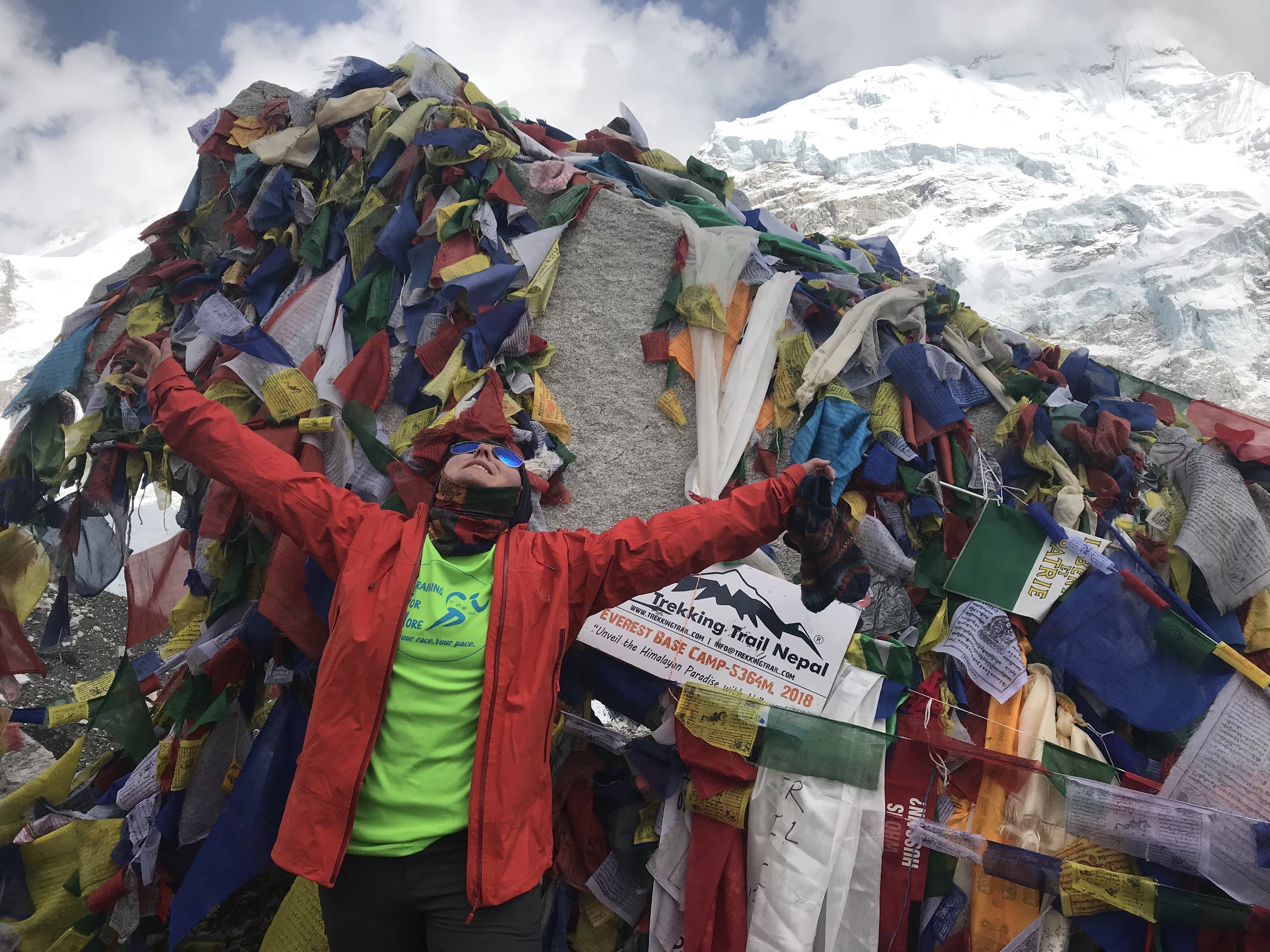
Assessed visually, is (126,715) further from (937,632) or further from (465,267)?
(937,632)

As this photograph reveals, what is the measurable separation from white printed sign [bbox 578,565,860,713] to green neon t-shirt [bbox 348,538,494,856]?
45.2 inches

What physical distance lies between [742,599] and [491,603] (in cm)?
149

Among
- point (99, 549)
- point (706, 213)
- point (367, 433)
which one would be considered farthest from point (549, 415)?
point (99, 549)

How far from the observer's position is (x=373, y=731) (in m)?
2.12

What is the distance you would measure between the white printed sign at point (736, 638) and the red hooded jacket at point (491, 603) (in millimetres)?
982

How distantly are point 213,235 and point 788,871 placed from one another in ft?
16.2

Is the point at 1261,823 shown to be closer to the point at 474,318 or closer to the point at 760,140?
the point at 474,318

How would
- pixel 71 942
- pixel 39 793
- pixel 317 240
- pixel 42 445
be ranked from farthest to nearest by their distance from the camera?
pixel 42 445, pixel 317 240, pixel 39 793, pixel 71 942

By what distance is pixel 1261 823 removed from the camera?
257cm

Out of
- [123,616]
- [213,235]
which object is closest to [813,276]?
[213,235]

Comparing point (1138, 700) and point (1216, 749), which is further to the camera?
point (1138, 700)

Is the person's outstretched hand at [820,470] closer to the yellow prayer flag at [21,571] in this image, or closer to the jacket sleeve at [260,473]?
the jacket sleeve at [260,473]

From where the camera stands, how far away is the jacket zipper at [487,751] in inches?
78.5

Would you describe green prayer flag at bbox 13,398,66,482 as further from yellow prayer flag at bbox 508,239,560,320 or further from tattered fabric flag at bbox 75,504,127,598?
yellow prayer flag at bbox 508,239,560,320
